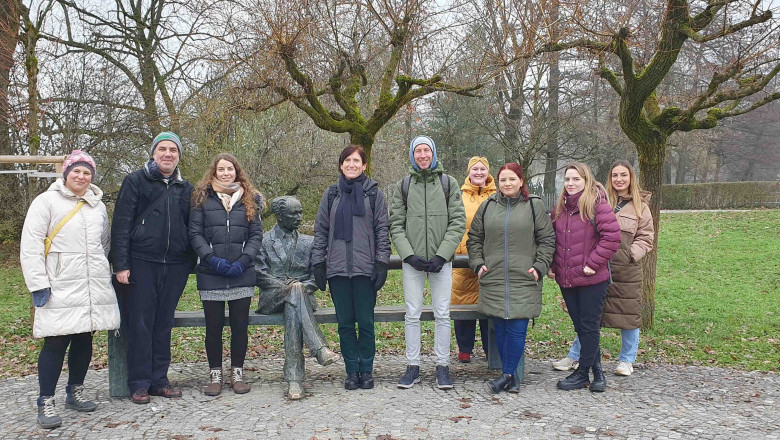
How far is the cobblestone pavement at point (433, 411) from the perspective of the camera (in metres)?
4.29

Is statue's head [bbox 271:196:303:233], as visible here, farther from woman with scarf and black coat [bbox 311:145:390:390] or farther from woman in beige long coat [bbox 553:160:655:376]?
woman in beige long coat [bbox 553:160:655:376]

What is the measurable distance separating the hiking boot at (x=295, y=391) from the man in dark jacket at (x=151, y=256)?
0.90 m

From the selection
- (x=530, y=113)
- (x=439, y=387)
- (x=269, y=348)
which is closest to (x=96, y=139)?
(x=269, y=348)

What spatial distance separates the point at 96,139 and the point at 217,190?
367 inches

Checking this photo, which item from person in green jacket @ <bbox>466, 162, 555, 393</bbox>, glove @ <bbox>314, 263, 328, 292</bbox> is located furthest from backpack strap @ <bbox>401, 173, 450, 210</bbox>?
glove @ <bbox>314, 263, 328, 292</bbox>

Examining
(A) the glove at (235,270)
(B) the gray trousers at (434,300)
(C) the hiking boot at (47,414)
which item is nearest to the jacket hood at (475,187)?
(B) the gray trousers at (434,300)

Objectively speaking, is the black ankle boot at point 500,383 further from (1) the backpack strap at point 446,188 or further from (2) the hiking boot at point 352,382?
(1) the backpack strap at point 446,188

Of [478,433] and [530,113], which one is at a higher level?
[530,113]

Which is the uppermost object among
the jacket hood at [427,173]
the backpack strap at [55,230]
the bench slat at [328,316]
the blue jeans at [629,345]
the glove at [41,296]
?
the jacket hood at [427,173]

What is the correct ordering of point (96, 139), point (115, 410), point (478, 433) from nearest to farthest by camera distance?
point (478, 433) → point (115, 410) → point (96, 139)

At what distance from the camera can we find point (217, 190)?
5039 millimetres

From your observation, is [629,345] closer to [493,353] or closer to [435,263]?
[493,353]

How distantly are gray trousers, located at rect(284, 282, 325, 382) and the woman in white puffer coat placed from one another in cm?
134

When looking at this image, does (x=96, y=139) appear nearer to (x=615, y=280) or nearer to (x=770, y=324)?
(x=615, y=280)
